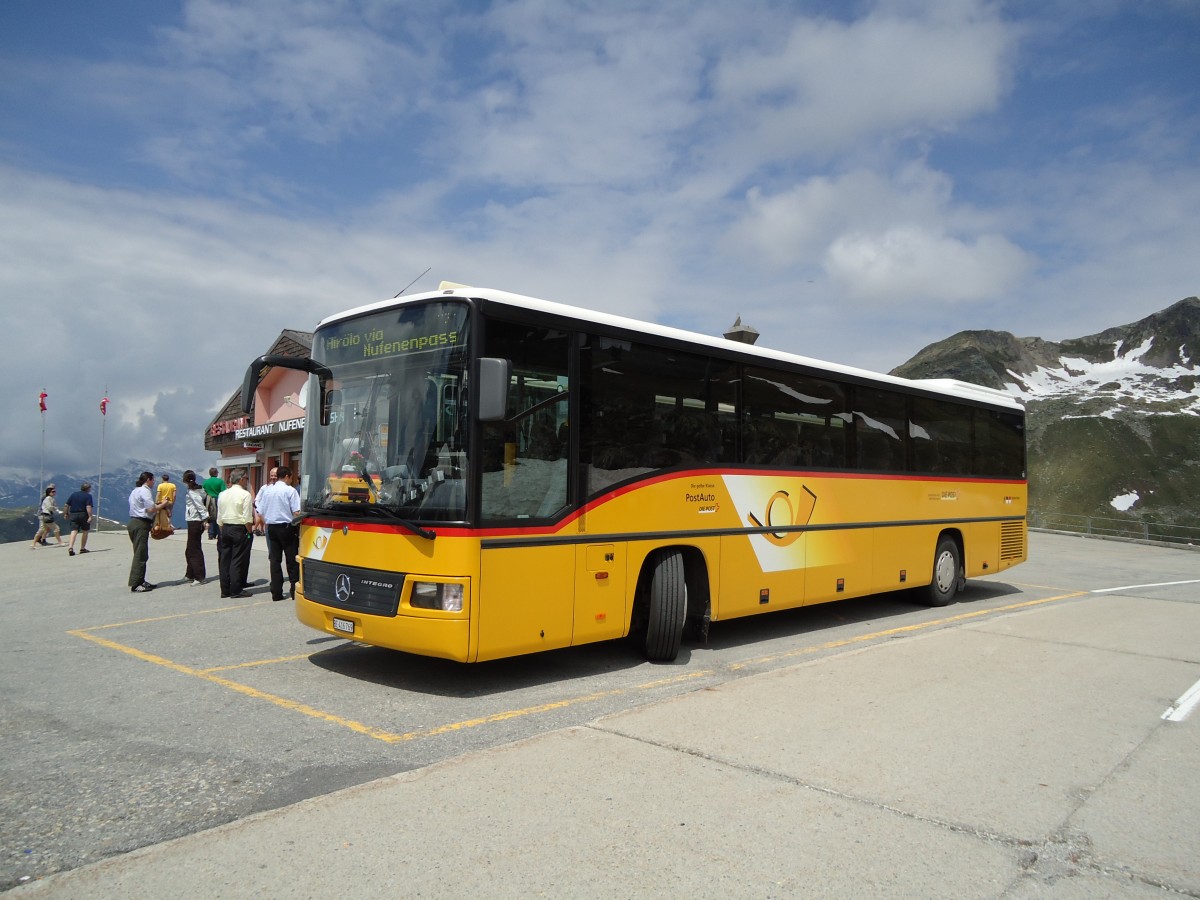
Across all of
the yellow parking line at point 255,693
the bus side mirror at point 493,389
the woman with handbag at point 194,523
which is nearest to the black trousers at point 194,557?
the woman with handbag at point 194,523

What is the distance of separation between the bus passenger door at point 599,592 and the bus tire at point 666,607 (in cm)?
39

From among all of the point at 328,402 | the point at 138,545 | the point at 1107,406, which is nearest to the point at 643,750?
the point at 328,402

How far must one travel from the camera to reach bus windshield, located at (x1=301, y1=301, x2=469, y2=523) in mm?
6238

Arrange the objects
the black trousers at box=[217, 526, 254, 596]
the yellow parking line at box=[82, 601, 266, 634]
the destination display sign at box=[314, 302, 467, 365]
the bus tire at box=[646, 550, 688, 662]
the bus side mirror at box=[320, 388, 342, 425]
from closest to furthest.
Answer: the destination display sign at box=[314, 302, 467, 365] → the bus side mirror at box=[320, 388, 342, 425] → the bus tire at box=[646, 550, 688, 662] → the yellow parking line at box=[82, 601, 266, 634] → the black trousers at box=[217, 526, 254, 596]

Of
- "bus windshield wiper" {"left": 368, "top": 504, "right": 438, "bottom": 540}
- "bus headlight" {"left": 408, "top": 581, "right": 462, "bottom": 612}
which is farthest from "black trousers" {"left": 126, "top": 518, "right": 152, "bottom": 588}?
"bus headlight" {"left": 408, "top": 581, "right": 462, "bottom": 612}

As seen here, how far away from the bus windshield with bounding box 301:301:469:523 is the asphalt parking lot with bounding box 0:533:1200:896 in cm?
150

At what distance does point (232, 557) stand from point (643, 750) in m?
8.47

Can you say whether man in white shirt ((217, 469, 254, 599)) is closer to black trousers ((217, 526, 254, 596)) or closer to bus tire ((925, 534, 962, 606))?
black trousers ((217, 526, 254, 596))

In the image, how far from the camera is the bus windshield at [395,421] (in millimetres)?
6238

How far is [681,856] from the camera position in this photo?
3613mm

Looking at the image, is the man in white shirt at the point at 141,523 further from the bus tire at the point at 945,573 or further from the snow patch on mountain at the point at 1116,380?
the snow patch on mountain at the point at 1116,380

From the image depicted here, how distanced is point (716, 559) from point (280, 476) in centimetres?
638

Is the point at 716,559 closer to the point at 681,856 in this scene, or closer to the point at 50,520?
the point at 681,856

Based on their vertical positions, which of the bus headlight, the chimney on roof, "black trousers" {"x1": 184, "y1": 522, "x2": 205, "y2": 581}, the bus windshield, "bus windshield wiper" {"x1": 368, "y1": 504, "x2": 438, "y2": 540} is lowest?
"black trousers" {"x1": 184, "y1": 522, "x2": 205, "y2": 581}
